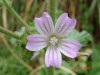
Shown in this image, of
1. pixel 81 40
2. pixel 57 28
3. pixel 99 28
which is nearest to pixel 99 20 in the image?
pixel 99 28

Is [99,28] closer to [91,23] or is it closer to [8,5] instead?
[91,23]

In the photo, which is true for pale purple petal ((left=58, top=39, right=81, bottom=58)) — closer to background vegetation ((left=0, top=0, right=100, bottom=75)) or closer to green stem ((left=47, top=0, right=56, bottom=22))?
green stem ((left=47, top=0, right=56, bottom=22))

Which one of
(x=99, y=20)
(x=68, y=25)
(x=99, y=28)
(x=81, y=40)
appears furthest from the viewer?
(x=99, y=28)

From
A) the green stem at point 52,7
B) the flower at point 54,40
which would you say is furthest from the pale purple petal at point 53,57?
the green stem at point 52,7

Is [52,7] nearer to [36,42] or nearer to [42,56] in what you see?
[36,42]

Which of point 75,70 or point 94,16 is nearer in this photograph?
point 75,70

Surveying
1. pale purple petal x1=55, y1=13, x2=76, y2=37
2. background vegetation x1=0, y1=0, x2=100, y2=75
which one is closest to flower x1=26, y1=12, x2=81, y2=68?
pale purple petal x1=55, y1=13, x2=76, y2=37

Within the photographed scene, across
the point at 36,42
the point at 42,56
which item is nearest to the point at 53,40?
the point at 36,42
